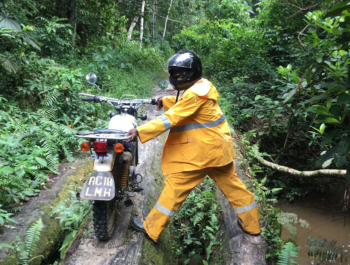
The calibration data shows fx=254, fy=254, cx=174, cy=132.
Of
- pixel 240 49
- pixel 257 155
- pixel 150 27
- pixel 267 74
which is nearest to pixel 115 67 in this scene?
pixel 240 49

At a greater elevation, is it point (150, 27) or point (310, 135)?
point (150, 27)

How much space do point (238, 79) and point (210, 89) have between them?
5.49 metres

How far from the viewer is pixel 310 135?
17.1 feet

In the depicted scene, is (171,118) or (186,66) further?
(186,66)

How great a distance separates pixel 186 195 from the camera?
8.88 feet

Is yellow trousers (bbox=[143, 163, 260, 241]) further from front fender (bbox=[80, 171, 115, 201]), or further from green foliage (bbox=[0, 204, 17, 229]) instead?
green foliage (bbox=[0, 204, 17, 229])

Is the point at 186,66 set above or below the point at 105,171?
above

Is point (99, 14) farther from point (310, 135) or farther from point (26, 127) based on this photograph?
point (310, 135)

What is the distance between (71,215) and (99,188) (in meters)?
0.89

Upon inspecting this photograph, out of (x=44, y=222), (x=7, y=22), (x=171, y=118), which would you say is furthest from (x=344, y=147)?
(x=7, y=22)

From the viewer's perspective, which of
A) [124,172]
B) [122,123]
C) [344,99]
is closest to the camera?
[344,99]

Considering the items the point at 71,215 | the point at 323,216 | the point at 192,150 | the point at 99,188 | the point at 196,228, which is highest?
the point at 192,150

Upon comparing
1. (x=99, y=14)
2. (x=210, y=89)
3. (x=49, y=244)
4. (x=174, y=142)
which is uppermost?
(x=99, y=14)

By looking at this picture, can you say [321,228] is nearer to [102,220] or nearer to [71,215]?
[102,220]
